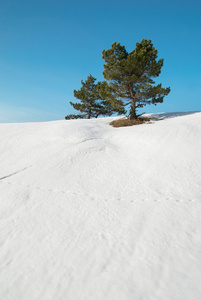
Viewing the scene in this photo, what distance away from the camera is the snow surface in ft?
5.41

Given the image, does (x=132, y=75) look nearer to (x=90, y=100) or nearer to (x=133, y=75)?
(x=133, y=75)

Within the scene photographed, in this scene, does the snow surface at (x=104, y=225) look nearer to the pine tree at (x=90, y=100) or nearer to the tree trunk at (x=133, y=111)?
the tree trunk at (x=133, y=111)

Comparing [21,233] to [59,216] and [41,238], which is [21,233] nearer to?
[41,238]

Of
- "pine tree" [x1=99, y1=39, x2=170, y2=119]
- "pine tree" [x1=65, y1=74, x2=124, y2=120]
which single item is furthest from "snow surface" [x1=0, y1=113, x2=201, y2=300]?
"pine tree" [x1=65, y1=74, x2=124, y2=120]

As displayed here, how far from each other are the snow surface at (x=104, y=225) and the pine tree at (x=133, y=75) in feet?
30.2

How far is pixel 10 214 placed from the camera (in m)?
2.97

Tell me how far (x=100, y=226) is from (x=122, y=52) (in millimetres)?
15336

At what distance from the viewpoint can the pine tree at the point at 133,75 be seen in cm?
1271

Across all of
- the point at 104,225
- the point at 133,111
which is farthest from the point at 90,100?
the point at 104,225

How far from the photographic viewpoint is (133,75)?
12414 mm

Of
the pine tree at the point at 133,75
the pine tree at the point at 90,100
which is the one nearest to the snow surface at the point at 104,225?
the pine tree at the point at 133,75

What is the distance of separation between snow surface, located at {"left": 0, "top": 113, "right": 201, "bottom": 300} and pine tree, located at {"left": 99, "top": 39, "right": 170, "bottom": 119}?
9.22 metres

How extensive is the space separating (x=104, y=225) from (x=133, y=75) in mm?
12456

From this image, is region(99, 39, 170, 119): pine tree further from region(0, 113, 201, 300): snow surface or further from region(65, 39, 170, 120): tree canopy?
region(0, 113, 201, 300): snow surface
